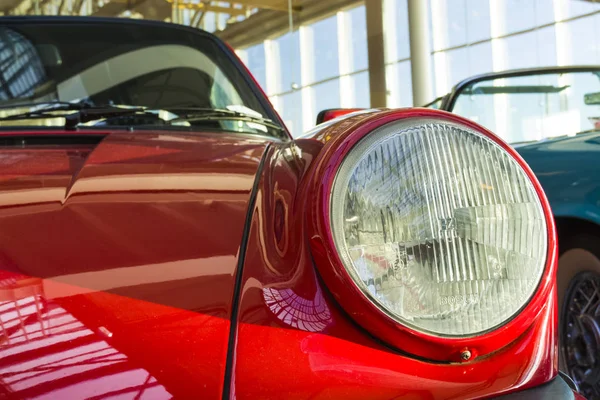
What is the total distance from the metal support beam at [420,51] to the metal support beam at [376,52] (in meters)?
0.57

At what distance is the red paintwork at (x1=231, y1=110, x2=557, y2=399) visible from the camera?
0.79 meters

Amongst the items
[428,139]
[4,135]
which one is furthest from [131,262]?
[4,135]

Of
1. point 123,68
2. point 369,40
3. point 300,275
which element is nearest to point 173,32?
point 123,68

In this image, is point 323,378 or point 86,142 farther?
point 86,142

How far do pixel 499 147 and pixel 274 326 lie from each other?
423 mm

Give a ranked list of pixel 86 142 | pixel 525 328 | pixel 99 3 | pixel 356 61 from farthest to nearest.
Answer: pixel 99 3
pixel 356 61
pixel 86 142
pixel 525 328

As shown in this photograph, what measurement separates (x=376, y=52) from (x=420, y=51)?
0.88m

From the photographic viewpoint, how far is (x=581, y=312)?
2.00 m

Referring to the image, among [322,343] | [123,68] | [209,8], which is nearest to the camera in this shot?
[322,343]

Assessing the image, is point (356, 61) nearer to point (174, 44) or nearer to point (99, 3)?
point (99, 3)

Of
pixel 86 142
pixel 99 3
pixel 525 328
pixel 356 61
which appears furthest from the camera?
pixel 99 3

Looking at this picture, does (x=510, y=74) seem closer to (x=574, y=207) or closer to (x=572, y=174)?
(x=572, y=174)

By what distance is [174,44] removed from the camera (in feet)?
6.75

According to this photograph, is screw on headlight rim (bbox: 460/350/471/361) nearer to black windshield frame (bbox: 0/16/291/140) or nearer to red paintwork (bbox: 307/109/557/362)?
red paintwork (bbox: 307/109/557/362)
